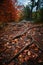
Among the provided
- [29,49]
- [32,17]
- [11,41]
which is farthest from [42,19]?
[29,49]

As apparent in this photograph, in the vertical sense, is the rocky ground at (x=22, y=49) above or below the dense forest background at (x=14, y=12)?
below

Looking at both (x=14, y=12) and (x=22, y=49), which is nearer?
(x=22, y=49)

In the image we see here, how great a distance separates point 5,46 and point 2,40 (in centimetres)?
78

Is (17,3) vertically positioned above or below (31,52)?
above

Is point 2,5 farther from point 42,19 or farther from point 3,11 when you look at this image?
point 42,19

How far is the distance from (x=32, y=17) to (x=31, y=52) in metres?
6.21

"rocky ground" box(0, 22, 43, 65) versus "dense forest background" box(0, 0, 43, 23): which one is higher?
"dense forest background" box(0, 0, 43, 23)

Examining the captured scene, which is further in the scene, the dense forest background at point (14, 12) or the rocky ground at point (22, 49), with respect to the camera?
the dense forest background at point (14, 12)

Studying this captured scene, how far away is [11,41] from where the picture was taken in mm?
7160

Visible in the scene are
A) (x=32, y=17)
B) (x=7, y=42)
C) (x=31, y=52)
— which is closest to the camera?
(x=31, y=52)

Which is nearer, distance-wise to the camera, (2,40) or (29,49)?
(29,49)

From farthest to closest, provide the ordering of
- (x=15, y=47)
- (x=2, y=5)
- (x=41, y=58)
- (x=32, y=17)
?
(x=32, y=17), (x=2, y=5), (x=15, y=47), (x=41, y=58)

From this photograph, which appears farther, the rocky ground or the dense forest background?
the dense forest background

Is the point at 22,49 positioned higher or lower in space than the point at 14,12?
lower
